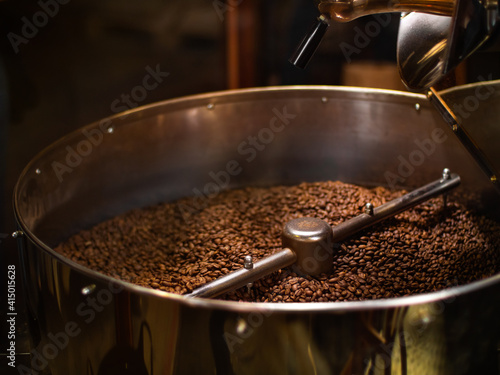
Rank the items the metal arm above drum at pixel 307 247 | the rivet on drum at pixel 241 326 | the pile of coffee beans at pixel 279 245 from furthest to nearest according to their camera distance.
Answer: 1. the pile of coffee beans at pixel 279 245
2. the metal arm above drum at pixel 307 247
3. the rivet on drum at pixel 241 326

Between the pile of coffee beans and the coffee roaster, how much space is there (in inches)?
2.0

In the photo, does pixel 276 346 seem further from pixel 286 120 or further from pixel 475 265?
pixel 286 120

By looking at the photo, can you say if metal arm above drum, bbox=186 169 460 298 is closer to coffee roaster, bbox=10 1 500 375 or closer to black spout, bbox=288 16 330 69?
coffee roaster, bbox=10 1 500 375

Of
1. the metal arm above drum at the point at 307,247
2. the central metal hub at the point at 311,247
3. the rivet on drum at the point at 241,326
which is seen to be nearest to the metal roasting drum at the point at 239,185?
the rivet on drum at the point at 241,326

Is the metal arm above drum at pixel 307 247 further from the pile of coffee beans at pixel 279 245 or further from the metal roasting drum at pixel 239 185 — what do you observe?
the metal roasting drum at pixel 239 185

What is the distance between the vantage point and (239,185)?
1.51m

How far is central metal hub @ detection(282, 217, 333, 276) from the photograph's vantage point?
40.6 inches

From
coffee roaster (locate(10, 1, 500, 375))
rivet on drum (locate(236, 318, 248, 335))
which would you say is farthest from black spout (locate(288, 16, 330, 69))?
rivet on drum (locate(236, 318, 248, 335))

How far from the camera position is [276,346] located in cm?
71

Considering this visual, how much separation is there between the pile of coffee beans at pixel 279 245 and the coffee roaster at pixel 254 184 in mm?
51

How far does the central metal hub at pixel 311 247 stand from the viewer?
103 centimetres

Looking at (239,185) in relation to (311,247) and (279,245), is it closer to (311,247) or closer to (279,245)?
(279,245)

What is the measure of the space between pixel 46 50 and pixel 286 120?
837mm

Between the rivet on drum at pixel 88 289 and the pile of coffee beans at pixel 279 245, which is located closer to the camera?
the rivet on drum at pixel 88 289
